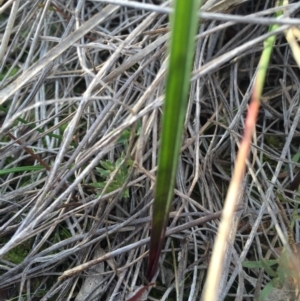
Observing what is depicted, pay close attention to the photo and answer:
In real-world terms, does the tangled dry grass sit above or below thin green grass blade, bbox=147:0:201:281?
below

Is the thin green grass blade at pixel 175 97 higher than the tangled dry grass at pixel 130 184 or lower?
higher

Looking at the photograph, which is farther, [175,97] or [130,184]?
[130,184]

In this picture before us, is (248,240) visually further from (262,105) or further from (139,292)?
(262,105)

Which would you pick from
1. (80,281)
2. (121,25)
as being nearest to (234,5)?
(121,25)

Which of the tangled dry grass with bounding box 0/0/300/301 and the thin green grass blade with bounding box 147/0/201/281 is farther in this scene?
the tangled dry grass with bounding box 0/0/300/301

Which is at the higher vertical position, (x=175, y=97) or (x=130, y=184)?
(x=175, y=97)
